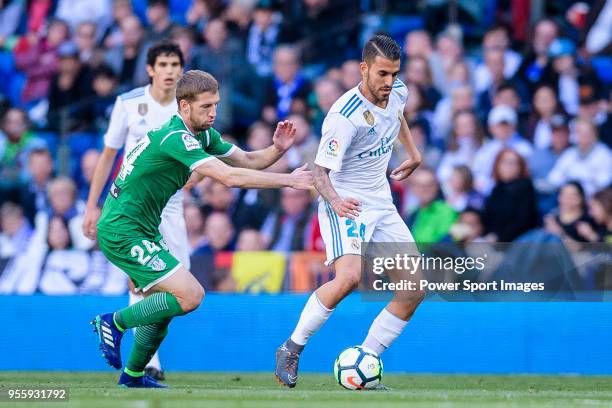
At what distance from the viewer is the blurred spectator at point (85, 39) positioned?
1695 cm

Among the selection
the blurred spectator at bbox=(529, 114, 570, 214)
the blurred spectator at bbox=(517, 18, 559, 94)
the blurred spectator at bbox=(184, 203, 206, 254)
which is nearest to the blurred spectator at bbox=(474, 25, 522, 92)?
the blurred spectator at bbox=(517, 18, 559, 94)

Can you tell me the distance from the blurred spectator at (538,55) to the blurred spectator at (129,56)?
4.72m

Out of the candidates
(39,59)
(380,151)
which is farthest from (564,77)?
(39,59)

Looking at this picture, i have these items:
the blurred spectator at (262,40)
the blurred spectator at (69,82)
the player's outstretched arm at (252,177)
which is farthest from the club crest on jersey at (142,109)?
the blurred spectator at (69,82)

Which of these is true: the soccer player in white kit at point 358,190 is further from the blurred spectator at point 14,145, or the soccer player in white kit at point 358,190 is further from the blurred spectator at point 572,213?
the blurred spectator at point 14,145

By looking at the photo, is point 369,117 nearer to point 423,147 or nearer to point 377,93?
point 377,93

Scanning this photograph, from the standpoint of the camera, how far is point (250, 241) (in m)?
13.8

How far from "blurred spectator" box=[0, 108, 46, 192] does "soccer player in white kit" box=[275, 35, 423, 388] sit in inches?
277

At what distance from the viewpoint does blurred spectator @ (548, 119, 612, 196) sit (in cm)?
1398

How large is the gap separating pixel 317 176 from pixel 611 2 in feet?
25.2

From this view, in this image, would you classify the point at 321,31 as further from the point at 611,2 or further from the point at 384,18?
the point at 611,2

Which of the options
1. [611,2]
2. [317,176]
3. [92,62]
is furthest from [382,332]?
[92,62]

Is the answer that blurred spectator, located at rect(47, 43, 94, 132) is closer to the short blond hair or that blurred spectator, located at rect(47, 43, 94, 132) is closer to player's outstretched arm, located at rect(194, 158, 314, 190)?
the short blond hair

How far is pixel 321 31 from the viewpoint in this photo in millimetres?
16234
